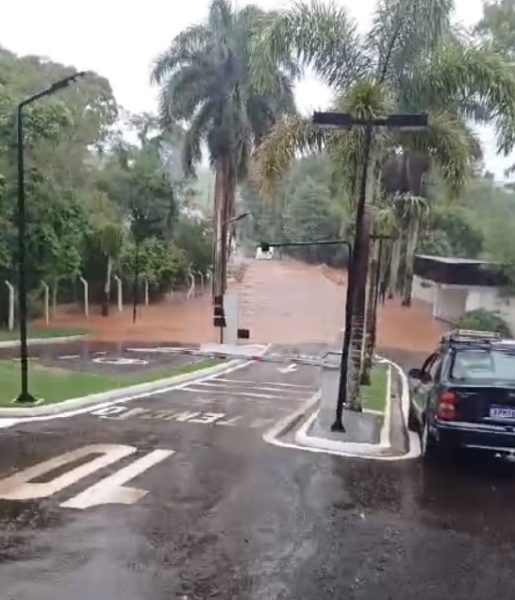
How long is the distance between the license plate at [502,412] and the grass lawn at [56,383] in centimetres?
805

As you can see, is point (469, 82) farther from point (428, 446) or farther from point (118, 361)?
point (118, 361)

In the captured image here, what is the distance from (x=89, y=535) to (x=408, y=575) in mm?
2632

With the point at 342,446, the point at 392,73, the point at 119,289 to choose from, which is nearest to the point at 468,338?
the point at 342,446

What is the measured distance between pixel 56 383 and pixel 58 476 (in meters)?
8.56

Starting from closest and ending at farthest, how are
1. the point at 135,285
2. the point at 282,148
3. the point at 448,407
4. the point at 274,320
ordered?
1. the point at 448,407
2. the point at 282,148
3. the point at 135,285
4. the point at 274,320

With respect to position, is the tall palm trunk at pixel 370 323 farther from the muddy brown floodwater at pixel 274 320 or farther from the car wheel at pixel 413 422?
the muddy brown floodwater at pixel 274 320

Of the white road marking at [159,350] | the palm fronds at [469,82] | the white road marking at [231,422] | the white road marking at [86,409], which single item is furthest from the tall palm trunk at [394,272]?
the white road marking at [231,422]

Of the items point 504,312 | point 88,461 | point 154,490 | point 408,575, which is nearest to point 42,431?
point 88,461

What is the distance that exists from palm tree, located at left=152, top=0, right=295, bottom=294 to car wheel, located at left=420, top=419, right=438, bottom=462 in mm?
30799

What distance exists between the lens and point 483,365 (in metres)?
10.7

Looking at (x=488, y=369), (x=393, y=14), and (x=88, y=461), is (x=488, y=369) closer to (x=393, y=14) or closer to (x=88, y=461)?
(x=88, y=461)

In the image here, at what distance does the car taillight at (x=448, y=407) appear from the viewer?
1016cm

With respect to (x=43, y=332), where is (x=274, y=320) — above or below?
below

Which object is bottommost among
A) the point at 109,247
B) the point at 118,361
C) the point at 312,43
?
the point at 118,361
